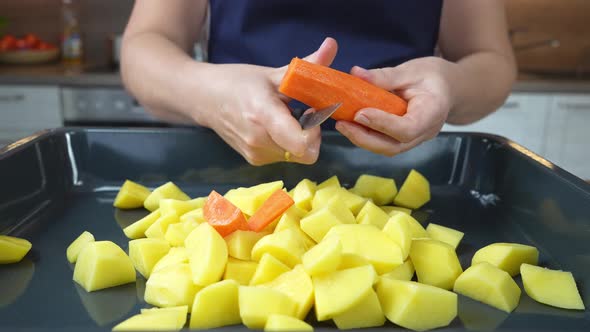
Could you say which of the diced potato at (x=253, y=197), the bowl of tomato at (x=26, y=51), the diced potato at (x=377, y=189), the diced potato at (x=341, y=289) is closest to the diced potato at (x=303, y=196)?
the diced potato at (x=253, y=197)

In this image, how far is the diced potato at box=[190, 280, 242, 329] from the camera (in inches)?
25.9

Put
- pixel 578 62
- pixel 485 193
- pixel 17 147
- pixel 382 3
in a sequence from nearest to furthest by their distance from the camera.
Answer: pixel 17 147
pixel 485 193
pixel 382 3
pixel 578 62

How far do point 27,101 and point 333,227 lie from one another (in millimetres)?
2130

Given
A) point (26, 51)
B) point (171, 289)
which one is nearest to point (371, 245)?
point (171, 289)

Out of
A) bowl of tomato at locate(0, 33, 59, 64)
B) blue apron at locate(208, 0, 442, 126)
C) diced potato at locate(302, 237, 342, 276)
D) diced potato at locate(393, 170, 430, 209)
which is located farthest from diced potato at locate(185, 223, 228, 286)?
bowl of tomato at locate(0, 33, 59, 64)

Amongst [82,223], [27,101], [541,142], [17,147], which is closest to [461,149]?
[82,223]

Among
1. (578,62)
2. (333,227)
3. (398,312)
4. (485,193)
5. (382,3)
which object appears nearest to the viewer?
(398,312)

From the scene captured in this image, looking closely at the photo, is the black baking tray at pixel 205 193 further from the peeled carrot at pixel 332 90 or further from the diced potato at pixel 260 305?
the peeled carrot at pixel 332 90

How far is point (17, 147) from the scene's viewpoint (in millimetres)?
1008

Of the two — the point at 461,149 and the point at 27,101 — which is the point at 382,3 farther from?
the point at 27,101

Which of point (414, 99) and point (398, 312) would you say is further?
point (414, 99)

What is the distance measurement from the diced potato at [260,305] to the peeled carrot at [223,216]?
0.17 metres

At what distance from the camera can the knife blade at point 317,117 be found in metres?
0.75

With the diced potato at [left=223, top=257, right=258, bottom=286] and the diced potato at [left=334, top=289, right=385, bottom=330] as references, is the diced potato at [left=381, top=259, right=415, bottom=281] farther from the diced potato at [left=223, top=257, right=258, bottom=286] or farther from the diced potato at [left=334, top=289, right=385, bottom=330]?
the diced potato at [left=223, top=257, right=258, bottom=286]
